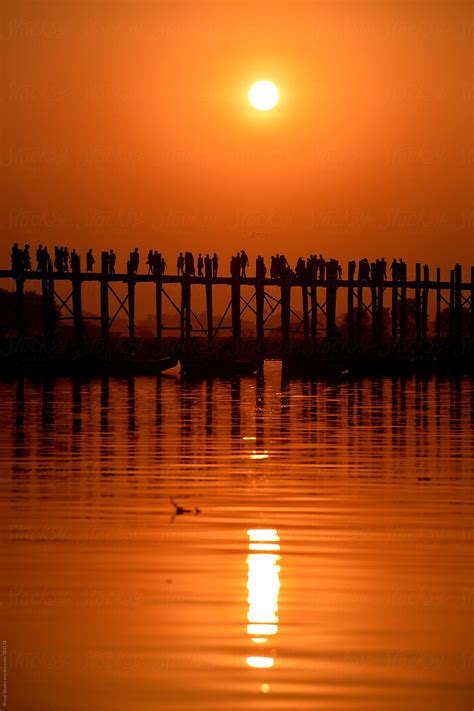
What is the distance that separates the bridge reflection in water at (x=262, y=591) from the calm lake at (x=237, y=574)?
0.02 meters

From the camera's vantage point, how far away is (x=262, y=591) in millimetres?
9727

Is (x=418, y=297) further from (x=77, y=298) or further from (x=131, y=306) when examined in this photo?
(x=77, y=298)

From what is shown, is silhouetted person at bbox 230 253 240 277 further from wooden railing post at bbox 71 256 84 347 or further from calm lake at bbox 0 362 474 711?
calm lake at bbox 0 362 474 711

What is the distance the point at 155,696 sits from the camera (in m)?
7.24

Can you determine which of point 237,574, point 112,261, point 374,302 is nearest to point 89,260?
point 112,261

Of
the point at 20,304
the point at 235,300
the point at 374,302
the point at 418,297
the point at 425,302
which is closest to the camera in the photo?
the point at 20,304

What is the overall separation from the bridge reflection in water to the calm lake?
0.02 m

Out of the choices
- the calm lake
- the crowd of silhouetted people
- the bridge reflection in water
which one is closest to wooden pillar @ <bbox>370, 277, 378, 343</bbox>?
the crowd of silhouetted people

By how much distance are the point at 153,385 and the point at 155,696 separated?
38702 mm

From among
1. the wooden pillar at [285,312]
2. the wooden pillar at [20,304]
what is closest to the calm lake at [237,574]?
the wooden pillar at [20,304]

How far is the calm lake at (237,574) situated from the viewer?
7500mm

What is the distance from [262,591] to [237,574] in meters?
0.59

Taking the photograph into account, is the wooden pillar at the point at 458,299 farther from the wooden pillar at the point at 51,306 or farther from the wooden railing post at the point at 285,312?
the wooden pillar at the point at 51,306

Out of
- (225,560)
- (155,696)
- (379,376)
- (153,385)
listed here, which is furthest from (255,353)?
(155,696)
